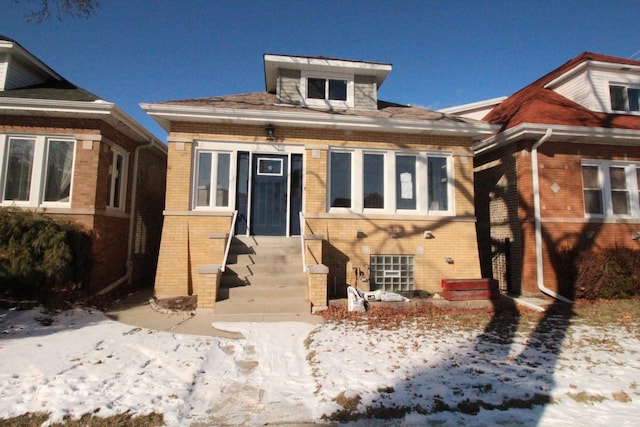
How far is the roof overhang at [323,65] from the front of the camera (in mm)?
9750

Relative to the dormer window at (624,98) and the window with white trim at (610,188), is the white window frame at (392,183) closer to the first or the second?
the window with white trim at (610,188)

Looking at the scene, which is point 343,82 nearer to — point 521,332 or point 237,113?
point 237,113

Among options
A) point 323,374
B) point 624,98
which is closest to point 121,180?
point 323,374

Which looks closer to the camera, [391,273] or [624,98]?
[391,273]

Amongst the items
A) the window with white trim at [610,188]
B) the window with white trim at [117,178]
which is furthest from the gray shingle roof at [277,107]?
the window with white trim at [610,188]

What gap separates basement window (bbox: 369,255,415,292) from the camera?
8.83 meters

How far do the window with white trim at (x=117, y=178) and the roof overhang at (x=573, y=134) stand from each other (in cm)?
1084

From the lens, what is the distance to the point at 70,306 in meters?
6.72

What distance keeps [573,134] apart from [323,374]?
966 cm

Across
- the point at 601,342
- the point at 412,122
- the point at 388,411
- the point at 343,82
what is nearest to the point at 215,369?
the point at 388,411

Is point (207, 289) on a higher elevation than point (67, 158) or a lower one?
lower

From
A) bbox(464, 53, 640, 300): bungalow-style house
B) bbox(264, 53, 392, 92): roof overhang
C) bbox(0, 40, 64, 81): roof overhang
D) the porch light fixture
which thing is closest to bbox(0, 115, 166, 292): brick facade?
bbox(0, 40, 64, 81): roof overhang

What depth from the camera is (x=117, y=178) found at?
9258 mm

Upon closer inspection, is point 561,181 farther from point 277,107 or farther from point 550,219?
point 277,107
